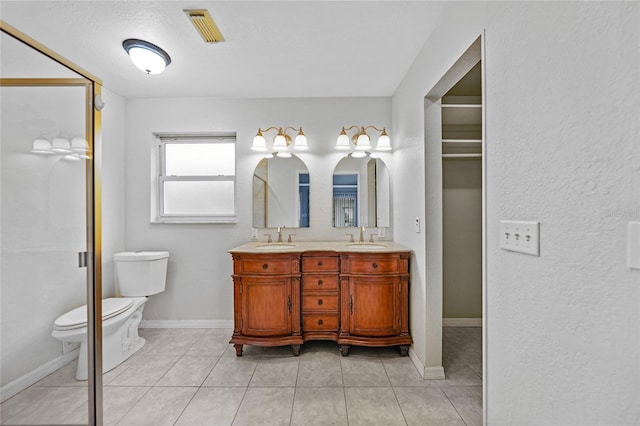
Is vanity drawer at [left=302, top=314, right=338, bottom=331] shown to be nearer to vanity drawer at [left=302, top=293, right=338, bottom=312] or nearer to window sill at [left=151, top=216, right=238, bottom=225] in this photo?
vanity drawer at [left=302, top=293, right=338, bottom=312]

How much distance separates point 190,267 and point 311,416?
6.41 ft

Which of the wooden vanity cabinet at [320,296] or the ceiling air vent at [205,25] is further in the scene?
the wooden vanity cabinet at [320,296]

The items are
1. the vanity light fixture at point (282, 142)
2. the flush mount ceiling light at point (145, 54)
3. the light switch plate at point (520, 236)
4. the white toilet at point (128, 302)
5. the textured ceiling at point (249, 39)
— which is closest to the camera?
the light switch plate at point (520, 236)

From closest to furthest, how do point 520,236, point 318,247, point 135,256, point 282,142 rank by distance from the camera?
point 520,236
point 318,247
point 135,256
point 282,142

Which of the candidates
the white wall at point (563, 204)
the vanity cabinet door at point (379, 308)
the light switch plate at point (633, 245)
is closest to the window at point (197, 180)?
the vanity cabinet door at point (379, 308)

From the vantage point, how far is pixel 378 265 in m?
2.30

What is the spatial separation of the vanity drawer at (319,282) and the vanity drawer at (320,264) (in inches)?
2.0

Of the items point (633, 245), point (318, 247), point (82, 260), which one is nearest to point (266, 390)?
point (318, 247)

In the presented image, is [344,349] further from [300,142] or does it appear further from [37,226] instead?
[37,226]

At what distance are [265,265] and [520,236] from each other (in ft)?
5.83

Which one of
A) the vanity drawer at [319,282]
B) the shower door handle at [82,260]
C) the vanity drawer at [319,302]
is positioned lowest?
the vanity drawer at [319,302]

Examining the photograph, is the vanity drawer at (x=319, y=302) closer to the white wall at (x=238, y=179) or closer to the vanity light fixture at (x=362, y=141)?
the white wall at (x=238, y=179)

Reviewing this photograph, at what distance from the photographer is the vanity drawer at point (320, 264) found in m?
2.40

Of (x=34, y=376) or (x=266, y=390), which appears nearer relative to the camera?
(x=34, y=376)
